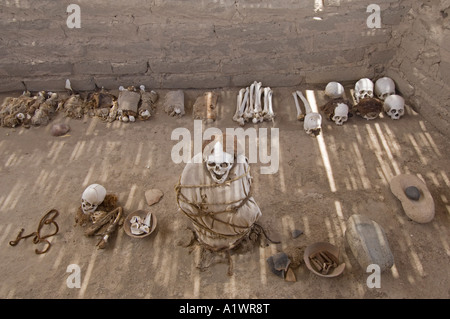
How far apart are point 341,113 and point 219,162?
319 centimetres

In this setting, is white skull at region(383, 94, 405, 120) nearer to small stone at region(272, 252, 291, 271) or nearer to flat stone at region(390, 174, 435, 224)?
flat stone at region(390, 174, 435, 224)

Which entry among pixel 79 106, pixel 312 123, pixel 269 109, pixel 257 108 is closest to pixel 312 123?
pixel 312 123

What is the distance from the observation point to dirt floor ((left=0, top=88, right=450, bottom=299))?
12.3ft

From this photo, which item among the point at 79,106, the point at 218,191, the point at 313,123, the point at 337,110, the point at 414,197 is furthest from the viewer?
the point at 79,106

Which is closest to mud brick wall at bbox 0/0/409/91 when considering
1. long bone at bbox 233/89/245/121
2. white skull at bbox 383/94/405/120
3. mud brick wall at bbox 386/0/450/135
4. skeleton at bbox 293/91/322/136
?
mud brick wall at bbox 386/0/450/135

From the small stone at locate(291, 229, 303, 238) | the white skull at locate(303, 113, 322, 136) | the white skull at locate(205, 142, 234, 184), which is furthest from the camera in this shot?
the white skull at locate(303, 113, 322, 136)

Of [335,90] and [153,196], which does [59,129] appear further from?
[335,90]

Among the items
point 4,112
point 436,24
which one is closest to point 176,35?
point 4,112

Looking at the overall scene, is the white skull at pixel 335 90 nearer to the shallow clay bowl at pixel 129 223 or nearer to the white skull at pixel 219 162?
the white skull at pixel 219 162

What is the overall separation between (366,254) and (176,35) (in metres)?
4.50

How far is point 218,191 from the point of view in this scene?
129 inches

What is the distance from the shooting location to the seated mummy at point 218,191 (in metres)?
3.11

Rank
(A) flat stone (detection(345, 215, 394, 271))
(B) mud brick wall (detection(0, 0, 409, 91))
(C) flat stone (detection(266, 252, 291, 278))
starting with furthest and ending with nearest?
(B) mud brick wall (detection(0, 0, 409, 91)) → (C) flat stone (detection(266, 252, 291, 278)) → (A) flat stone (detection(345, 215, 394, 271))

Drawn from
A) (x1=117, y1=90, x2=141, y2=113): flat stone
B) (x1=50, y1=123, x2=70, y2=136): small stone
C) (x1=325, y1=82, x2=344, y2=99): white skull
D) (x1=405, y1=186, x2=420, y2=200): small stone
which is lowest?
(x1=405, y1=186, x2=420, y2=200): small stone
